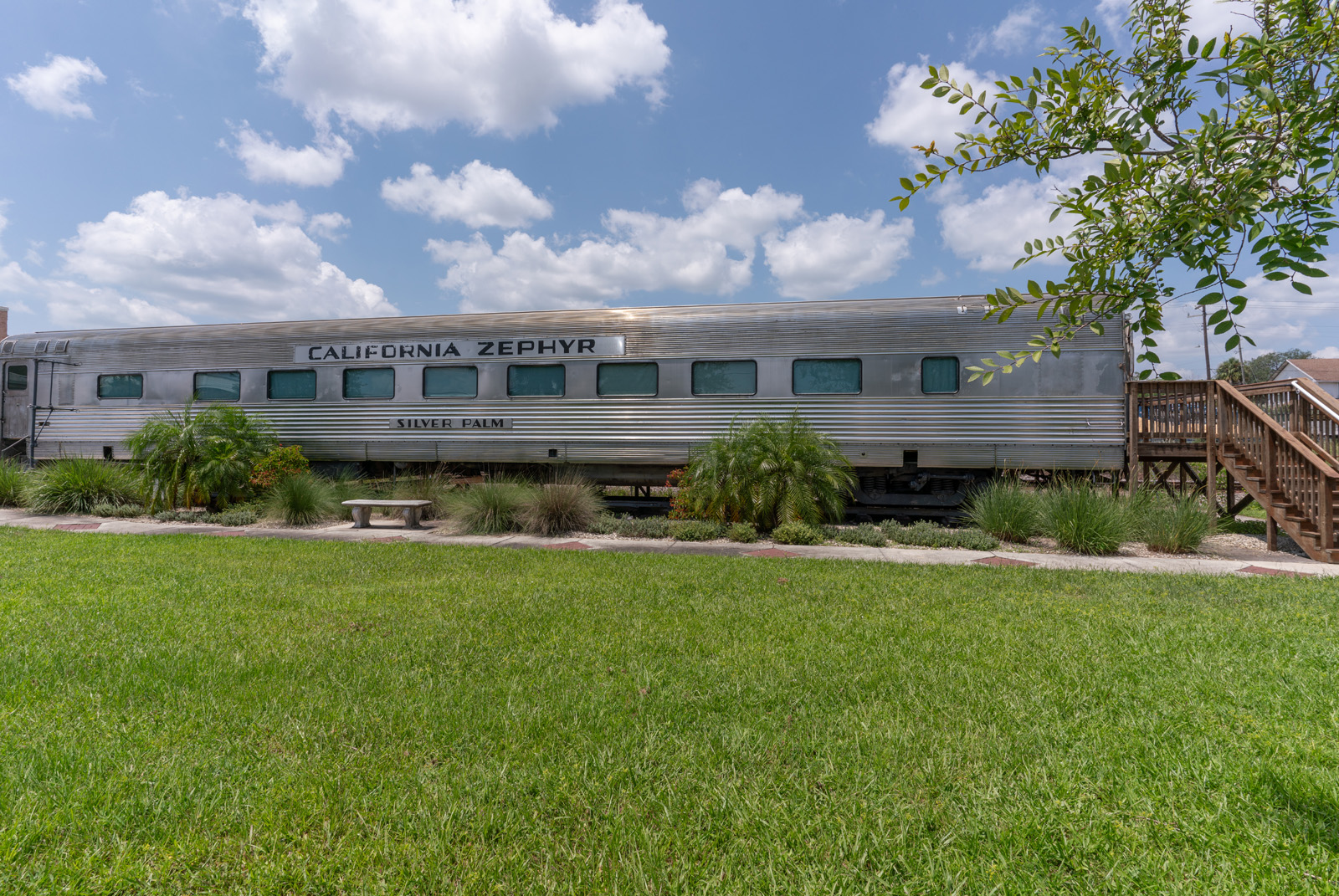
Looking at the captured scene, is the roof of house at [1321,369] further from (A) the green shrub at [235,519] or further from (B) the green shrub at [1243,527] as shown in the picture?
(A) the green shrub at [235,519]

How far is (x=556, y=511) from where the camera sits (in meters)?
9.51

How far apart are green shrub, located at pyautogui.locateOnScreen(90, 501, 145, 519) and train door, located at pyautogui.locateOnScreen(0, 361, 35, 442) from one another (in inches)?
174

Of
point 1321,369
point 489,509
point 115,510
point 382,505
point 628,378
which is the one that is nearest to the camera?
point 489,509

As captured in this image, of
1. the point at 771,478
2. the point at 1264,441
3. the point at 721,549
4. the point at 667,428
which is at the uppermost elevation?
the point at 667,428

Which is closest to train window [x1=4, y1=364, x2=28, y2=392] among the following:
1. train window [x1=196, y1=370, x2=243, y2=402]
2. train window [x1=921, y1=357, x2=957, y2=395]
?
train window [x1=196, y1=370, x2=243, y2=402]

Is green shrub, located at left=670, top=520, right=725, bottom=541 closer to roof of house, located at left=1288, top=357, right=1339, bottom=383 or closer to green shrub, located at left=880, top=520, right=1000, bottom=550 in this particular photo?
green shrub, located at left=880, top=520, right=1000, bottom=550

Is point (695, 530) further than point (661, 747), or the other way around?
point (695, 530)

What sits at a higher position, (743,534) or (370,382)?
(370,382)

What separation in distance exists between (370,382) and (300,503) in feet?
8.93

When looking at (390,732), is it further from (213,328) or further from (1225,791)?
(213,328)

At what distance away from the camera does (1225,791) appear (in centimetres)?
233

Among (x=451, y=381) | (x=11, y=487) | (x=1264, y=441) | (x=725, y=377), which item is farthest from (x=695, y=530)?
(x=11, y=487)

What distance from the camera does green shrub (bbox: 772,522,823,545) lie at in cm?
853

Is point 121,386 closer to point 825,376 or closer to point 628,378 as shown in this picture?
point 628,378
